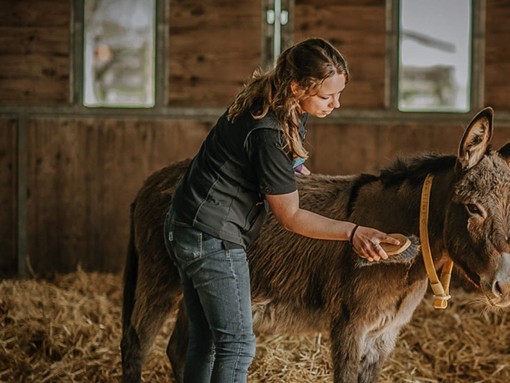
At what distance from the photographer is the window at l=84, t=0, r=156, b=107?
7004 mm

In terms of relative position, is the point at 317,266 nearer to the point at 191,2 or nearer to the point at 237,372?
the point at 237,372

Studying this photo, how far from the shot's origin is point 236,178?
322cm

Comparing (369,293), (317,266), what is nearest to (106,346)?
(317,266)

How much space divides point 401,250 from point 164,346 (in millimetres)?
2665

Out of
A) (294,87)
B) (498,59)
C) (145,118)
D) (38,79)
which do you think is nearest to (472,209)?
(294,87)

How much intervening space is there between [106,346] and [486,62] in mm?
3785

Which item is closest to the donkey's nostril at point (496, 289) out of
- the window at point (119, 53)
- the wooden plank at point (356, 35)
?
the wooden plank at point (356, 35)

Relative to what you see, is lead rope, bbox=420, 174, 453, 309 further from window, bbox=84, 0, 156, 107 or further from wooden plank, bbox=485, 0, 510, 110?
window, bbox=84, 0, 156, 107

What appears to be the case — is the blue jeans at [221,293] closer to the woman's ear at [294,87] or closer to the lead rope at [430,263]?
the woman's ear at [294,87]

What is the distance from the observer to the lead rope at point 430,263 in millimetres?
3801

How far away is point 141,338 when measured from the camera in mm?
4613

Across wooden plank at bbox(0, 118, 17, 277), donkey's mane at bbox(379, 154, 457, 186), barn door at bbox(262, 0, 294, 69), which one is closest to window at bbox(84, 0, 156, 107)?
wooden plank at bbox(0, 118, 17, 277)

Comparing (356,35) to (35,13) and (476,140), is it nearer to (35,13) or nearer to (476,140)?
(35,13)

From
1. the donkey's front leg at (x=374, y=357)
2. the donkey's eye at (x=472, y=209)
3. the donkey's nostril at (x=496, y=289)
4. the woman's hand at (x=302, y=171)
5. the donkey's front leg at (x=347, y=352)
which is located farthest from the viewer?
the woman's hand at (x=302, y=171)
